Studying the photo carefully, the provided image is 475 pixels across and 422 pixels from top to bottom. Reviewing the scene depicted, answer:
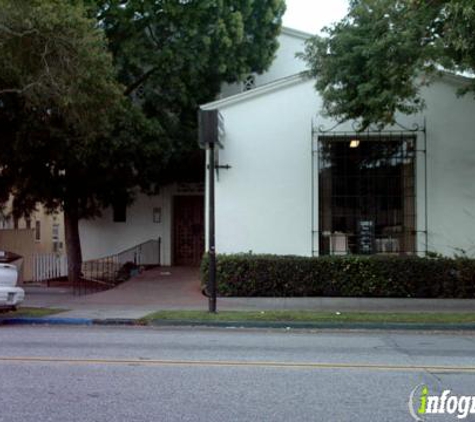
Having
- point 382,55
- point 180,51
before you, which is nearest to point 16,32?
point 180,51

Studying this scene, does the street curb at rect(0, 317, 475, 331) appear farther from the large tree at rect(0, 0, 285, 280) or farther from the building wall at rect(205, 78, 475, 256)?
the large tree at rect(0, 0, 285, 280)

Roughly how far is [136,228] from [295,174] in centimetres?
868

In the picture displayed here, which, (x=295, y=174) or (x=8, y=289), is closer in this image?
(x=8, y=289)

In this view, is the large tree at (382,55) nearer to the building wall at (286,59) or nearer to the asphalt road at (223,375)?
the asphalt road at (223,375)

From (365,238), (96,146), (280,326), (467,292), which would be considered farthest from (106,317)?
(467,292)

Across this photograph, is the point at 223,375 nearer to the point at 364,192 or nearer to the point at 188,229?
the point at 364,192

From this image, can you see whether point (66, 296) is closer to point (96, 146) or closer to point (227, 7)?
point (96, 146)

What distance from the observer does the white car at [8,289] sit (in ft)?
38.5

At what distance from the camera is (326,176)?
16469 mm

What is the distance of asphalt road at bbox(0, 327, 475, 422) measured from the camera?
18.4 feet

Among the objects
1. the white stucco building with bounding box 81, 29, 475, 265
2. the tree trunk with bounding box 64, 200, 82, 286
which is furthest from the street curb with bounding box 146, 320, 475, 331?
the tree trunk with bounding box 64, 200, 82, 286

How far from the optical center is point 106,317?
1283 centimetres

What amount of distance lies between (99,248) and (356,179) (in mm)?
11133

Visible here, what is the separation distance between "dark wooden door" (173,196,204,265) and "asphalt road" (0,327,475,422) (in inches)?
472
